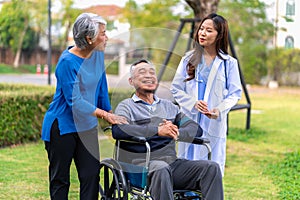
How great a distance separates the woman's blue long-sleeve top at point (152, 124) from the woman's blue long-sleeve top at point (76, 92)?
7.5 inches

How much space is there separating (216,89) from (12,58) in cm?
2832

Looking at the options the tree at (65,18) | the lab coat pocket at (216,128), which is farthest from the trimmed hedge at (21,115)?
the tree at (65,18)

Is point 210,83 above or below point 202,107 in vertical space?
above

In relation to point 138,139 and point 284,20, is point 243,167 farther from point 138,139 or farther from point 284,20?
point 284,20

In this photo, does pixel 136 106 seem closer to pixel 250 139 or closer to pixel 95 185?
pixel 95 185

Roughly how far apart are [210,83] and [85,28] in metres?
1.04

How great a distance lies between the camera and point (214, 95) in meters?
3.91

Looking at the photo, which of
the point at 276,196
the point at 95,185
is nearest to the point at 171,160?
A: the point at 95,185

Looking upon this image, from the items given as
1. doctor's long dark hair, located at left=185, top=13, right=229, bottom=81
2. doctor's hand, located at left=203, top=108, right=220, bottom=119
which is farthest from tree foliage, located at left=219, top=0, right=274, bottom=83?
doctor's hand, located at left=203, top=108, right=220, bottom=119

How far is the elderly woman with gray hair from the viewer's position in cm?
334

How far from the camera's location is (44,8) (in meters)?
26.1

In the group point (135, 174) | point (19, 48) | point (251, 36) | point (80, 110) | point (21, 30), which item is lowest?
point (135, 174)

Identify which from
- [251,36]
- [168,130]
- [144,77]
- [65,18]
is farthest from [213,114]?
[251,36]

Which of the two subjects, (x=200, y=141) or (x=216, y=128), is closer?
(x=200, y=141)
